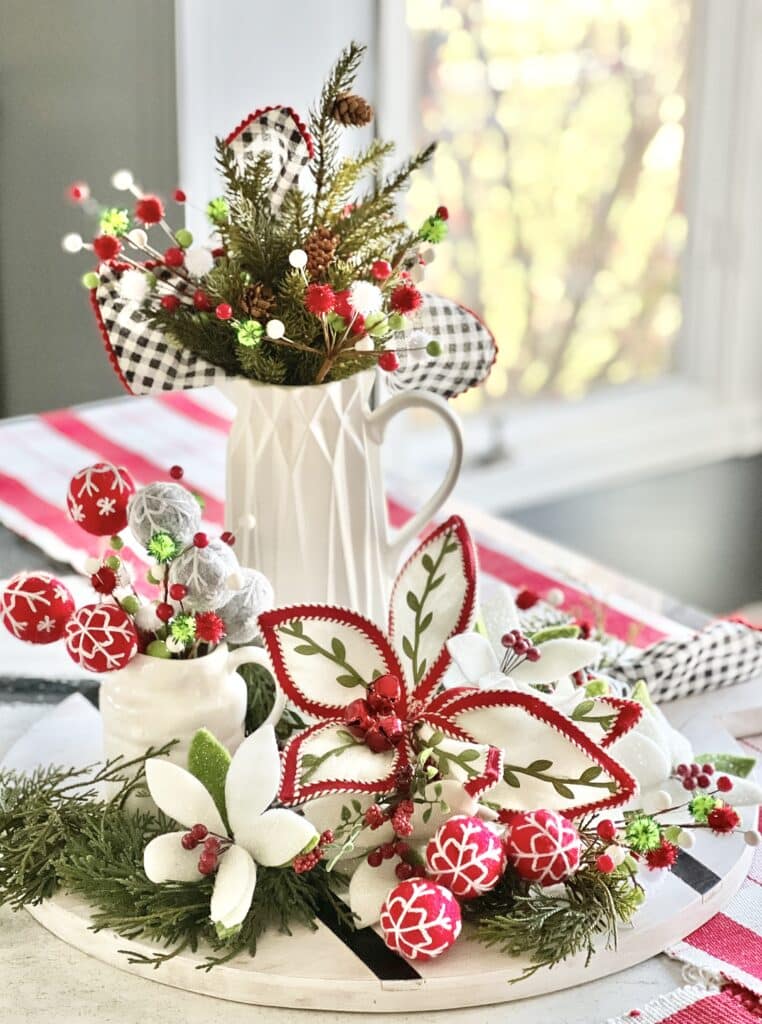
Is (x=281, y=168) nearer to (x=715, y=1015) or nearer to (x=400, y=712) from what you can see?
(x=400, y=712)

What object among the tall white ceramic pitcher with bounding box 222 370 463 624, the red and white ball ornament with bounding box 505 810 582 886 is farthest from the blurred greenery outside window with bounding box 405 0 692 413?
the red and white ball ornament with bounding box 505 810 582 886

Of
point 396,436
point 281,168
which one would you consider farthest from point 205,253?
point 396,436

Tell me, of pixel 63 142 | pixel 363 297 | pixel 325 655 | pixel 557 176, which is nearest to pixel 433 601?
pixel 325 655

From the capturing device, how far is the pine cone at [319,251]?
79cm

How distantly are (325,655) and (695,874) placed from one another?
243mm

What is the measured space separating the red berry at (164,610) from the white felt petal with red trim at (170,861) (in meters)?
0.12

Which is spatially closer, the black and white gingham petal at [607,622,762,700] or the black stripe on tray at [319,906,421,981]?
the black stripe on tray at [319,906,421,981]

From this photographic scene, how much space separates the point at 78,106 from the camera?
1.87 meters

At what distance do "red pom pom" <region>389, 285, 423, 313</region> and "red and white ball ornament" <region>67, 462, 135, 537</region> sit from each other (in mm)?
187

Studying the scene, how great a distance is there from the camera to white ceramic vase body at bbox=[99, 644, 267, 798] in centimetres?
77

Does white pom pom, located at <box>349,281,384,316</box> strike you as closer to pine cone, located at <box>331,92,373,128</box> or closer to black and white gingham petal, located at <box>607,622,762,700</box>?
pine cone, located at <box>331,92,373,128</box>

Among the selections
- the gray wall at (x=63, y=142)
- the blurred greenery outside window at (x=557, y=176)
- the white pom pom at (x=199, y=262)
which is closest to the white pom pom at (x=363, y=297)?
the white pom pom at (x=199, y=262)

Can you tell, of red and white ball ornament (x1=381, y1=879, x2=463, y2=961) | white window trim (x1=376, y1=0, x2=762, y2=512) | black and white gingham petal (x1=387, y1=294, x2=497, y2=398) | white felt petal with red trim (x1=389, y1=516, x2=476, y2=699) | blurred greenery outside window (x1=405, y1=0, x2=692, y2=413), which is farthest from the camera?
white window trim (x1=376, y1=0, x2=762, y2=512)

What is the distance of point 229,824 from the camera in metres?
0.73
